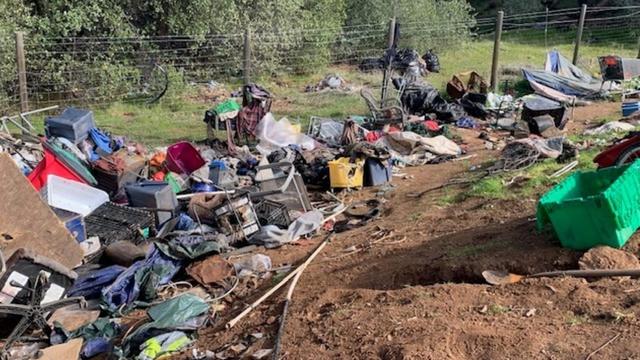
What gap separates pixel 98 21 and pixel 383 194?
7.09m

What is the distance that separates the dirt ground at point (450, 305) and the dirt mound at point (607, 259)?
0.13 m

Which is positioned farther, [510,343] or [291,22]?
Answer: [291,22]

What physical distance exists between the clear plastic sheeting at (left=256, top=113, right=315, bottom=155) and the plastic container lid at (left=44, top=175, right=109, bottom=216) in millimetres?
2848

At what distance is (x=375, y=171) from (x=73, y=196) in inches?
144

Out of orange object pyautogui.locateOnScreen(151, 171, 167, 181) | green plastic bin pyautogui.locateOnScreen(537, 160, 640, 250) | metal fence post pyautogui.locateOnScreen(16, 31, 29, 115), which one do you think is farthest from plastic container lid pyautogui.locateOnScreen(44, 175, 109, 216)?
green plastic bin pyautogui.locateOnScreen(537, 160, 640, 250)

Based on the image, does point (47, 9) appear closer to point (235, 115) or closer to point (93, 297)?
point (235, 115)

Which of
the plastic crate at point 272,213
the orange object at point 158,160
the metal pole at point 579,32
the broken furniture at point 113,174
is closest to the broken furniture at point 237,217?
the plastic crate at point 272,213

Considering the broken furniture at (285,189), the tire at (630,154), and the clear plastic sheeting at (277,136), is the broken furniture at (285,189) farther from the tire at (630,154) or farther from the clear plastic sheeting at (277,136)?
the tire at (630,154)

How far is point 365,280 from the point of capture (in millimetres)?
5434

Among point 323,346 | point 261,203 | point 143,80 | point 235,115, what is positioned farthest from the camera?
point 143,80

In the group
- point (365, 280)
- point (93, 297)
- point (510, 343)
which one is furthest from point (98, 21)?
point (510, 343)

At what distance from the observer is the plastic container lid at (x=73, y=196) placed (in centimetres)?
714

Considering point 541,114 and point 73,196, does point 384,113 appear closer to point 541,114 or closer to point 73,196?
point 541,114

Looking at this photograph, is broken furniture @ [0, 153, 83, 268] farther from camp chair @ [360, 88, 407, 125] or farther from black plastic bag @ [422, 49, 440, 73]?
black plastic bag @ [422, 49, 440, 73]
